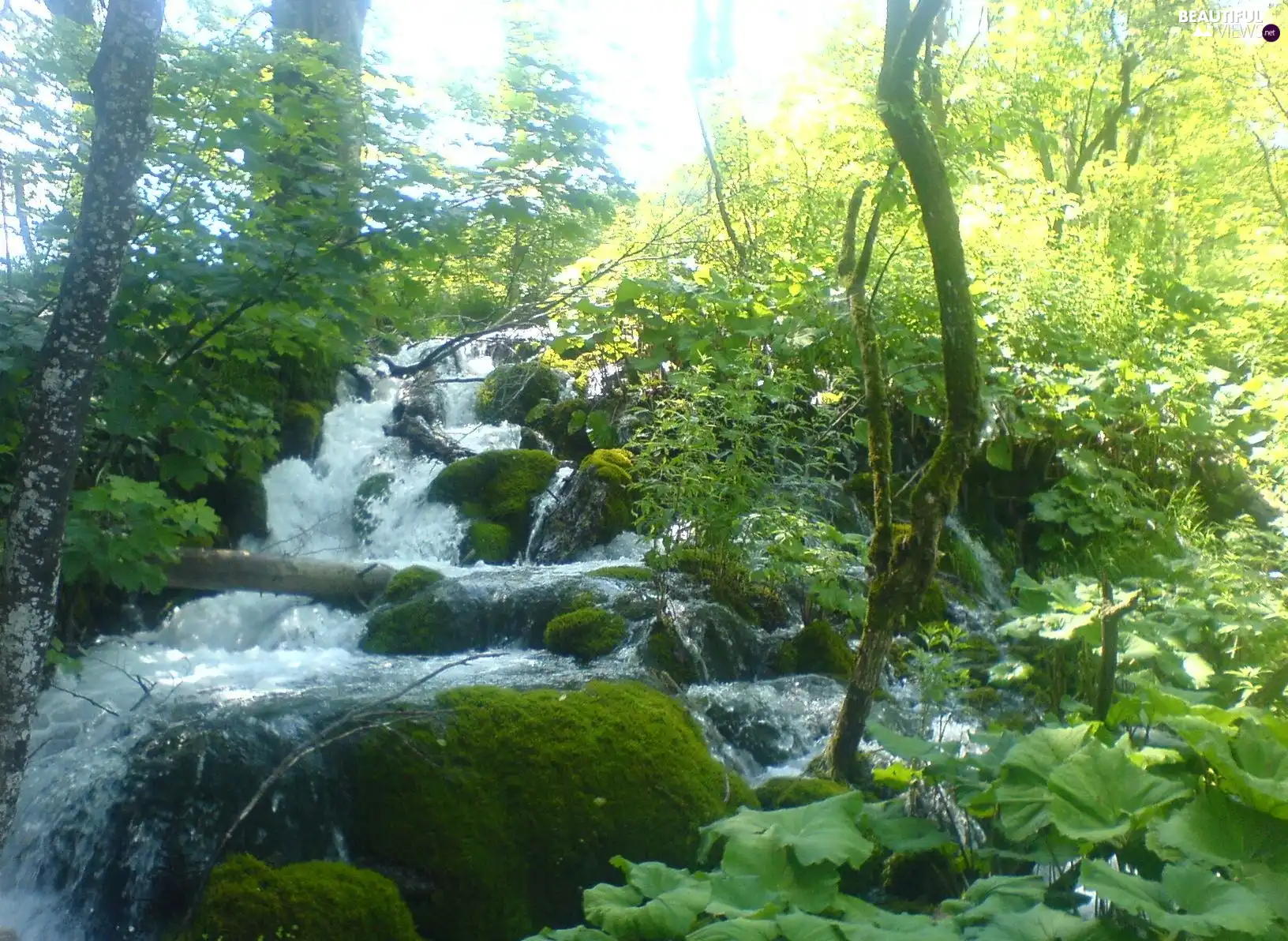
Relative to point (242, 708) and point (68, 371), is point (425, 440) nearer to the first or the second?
point (242, 708)

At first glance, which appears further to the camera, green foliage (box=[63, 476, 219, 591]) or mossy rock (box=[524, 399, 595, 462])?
mossy rock (box=[524, 399, 595, 462])

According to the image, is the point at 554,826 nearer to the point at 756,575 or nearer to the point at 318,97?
the point at 756,575

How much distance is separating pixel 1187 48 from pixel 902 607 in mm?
10618

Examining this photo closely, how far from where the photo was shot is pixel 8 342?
3723mm

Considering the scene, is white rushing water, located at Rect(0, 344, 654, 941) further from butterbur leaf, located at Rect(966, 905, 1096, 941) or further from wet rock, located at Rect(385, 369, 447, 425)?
butterbur leaf, located at Rect(966, 905, 1096, 941)

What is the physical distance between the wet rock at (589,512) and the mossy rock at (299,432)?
11.1ft

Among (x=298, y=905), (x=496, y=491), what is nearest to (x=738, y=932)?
(x=298, y=905)

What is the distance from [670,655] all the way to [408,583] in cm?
236

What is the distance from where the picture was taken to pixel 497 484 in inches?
390

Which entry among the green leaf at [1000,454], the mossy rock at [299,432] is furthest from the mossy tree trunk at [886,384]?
the mossy rock at [299,432]

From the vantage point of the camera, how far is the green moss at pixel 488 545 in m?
9.18

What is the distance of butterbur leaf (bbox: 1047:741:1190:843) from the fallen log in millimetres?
5835

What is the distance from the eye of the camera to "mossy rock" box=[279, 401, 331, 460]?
10.7 m

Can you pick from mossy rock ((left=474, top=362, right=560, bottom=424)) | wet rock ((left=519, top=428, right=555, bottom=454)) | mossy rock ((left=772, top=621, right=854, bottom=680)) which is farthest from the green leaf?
mossy rock ((left=474, top=362, right=560, bottom=424))
